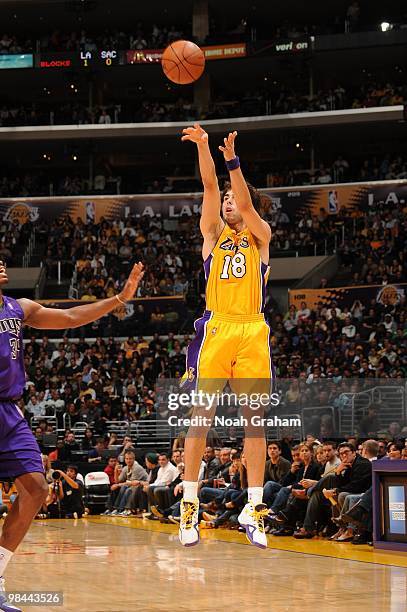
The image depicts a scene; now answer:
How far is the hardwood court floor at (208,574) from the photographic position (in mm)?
8531

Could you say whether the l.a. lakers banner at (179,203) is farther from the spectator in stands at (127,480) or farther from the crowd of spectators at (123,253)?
the spectator in stands at (127,480)

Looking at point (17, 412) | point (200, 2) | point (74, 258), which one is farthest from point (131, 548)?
point (200, 2)

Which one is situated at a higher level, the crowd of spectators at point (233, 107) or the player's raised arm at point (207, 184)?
the crowd of spectators at point (233, 107)

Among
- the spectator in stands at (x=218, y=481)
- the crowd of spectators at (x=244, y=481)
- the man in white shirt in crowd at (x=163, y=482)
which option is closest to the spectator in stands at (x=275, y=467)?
the crowd of spectators at (x=244, y=481)

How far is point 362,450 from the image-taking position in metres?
14.1

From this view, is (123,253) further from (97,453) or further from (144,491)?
(144,491)

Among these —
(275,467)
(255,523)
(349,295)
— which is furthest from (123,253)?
(255,523)

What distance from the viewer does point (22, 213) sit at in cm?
3609

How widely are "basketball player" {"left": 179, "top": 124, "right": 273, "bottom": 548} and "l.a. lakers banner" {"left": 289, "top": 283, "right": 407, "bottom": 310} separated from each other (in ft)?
67.4

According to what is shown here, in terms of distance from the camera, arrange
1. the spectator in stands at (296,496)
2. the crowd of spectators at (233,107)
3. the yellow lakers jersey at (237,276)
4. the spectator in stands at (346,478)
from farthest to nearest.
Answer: the crowd of spectators at (233,107), the spectator in stands at (296,496), the spectator in stands at (346,478), the yellow lakers jersey at (237,276)

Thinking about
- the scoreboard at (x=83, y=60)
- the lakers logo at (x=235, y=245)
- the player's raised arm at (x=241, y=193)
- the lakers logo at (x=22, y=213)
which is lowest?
the lakers logo at (x=235, y=245)

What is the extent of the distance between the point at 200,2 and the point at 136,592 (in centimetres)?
3106

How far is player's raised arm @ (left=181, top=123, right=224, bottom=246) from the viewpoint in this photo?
7.06 m

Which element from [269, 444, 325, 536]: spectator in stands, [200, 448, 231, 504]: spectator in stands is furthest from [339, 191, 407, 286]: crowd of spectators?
[269, 444, 325, 536]: spectator in stands
